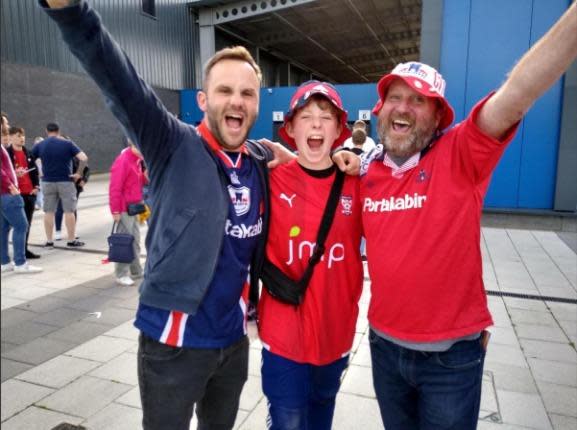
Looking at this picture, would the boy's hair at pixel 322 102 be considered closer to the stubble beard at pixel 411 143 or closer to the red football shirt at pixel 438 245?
the stubble beard at pixel 411 143

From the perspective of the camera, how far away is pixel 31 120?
51.6ft

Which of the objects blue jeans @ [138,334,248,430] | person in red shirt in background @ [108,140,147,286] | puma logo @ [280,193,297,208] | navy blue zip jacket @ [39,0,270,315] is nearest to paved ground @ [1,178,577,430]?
blue jeans @ [138,334,248,430]

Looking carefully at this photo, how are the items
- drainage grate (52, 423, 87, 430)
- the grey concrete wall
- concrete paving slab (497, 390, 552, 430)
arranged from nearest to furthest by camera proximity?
1. drainage grate (52, 423, 87, 430)
2. concrete paving slab (497, 390, 552, 430)
3. the grey concrete wall

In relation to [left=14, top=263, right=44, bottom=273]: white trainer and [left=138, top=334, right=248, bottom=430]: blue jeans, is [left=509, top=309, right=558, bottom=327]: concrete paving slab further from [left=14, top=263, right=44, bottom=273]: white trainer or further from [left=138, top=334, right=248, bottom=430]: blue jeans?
[left=14, top=263, right=44, bottom=273]: white trainer

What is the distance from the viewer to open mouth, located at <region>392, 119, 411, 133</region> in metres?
1.86

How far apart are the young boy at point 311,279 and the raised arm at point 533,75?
70cm

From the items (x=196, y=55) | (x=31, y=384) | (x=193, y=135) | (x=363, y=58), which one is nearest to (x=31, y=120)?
(x=196, y=55)

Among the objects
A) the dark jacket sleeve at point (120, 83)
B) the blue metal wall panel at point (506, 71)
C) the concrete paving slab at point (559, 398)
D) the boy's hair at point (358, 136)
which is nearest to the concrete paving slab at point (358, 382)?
the concrete paving slab at point (559, 398)

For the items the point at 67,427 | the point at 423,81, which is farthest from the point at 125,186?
the point at 423,81

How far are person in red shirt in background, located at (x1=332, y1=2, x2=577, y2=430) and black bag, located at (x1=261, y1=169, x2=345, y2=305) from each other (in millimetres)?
203

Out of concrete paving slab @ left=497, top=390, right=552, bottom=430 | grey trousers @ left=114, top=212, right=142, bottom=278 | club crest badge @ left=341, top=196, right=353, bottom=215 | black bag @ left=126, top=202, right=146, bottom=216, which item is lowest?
concrete paving slab @ left=497, top=390, right=552, bottom=430

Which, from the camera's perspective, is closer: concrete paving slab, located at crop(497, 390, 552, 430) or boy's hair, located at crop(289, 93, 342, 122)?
boy's hair, located at crop(289, 93, 342, 122)

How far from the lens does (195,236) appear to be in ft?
5.60

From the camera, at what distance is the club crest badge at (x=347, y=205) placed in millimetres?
2025
